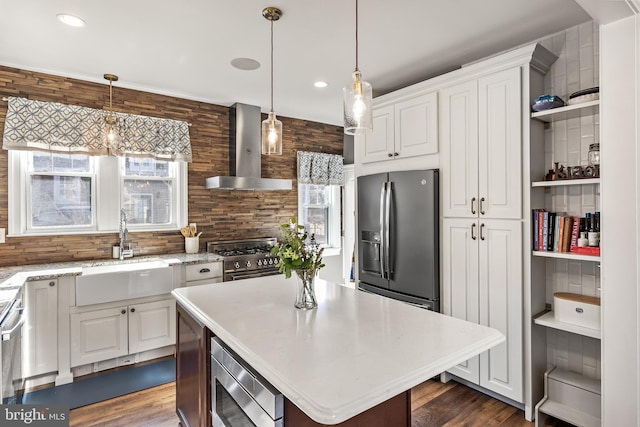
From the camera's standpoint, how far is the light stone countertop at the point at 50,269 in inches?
88.9

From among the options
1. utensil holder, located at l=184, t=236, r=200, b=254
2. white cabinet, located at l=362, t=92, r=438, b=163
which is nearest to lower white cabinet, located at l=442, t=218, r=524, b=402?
white cabinet, located at l=362, t=92, r=438, b=163

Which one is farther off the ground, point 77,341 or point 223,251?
point 223,251

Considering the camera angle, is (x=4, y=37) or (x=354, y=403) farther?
(x=4, y=37)

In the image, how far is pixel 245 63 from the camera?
9.99ft

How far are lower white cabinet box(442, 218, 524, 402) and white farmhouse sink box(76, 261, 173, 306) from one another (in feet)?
7.96

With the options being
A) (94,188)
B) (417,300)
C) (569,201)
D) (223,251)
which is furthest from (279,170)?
(569,201)

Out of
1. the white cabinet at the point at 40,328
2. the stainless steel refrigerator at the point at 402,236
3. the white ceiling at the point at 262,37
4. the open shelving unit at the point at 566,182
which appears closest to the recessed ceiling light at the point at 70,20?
the white ceiling at the point at 262,37

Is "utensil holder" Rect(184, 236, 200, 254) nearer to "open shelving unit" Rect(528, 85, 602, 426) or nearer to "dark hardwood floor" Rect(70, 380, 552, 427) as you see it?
"dark hardwood floor" Rect(70, 380, 552, 427)

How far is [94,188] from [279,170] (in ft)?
6.92

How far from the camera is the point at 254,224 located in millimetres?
4559

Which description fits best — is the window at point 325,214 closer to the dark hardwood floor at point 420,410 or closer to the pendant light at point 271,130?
the dark hardwood floor at point 420,410

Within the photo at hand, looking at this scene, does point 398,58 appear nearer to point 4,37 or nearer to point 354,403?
point 354,403

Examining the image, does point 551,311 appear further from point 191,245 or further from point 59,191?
point 59,191

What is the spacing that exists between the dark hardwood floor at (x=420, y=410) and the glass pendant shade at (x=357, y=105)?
76.2 inches
